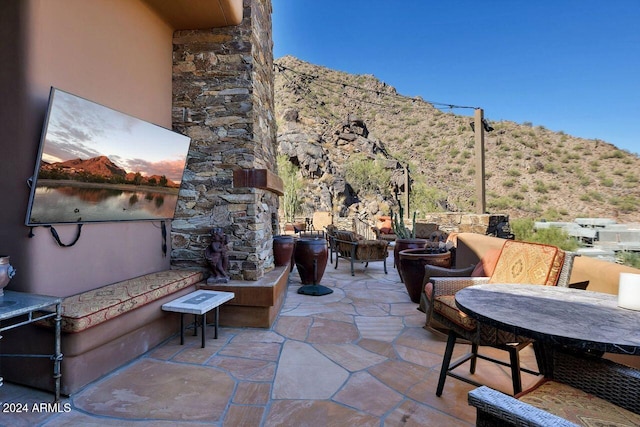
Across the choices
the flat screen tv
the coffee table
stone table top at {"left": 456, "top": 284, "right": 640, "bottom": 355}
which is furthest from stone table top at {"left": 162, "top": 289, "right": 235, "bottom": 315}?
stone table top at {"left": 456, "top": 284, "right": 640, "bottom": 355}

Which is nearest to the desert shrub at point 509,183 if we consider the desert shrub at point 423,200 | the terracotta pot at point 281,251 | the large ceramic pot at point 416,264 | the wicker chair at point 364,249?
the desert shrub at point 423,200

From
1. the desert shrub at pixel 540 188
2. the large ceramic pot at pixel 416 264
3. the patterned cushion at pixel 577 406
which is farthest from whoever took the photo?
the desert shrub at pixel 540 188

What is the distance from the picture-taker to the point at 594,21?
17.3 metres

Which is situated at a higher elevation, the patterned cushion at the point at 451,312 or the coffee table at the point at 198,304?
the patterned cushion at the point at 451,312

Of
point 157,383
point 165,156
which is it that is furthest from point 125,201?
point 157,383

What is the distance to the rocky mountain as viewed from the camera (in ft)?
57.0

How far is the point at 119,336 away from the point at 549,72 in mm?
29823

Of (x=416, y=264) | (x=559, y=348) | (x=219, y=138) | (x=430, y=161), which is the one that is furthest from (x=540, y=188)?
(x=559, y=348)

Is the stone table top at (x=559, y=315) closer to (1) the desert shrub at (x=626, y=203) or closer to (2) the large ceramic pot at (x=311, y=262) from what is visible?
(2) the large ceramic pot at (x=311, y=262)

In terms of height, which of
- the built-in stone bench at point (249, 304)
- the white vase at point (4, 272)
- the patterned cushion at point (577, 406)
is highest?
the white vase at point (4, 272)

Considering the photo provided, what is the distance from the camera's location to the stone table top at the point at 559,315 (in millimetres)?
1086

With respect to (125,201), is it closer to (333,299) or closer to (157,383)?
(157,383)

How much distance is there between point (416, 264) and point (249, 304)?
2.00m

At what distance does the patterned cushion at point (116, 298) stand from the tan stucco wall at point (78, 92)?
15cm
